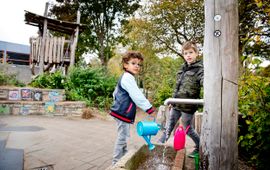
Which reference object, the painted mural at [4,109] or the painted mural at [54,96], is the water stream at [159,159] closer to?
the painted mural at [54,96]

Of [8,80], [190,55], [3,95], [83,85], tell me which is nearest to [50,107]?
[3,95]

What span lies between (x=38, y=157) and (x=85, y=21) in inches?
629

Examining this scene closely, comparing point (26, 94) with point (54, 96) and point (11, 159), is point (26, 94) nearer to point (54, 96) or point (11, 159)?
point (54, 96)

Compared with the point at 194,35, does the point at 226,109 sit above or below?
below

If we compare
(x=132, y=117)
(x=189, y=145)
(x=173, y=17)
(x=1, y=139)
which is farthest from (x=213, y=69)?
(x=173, y=17)

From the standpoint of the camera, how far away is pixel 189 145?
3568mm

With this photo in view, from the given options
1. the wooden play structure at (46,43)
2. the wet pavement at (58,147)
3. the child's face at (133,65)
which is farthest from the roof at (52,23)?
the child's face at (133,65)

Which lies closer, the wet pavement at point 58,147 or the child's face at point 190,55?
the child's face at point 190,55

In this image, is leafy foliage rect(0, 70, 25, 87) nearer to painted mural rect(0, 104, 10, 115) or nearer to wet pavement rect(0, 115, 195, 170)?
painted mural rect(0, 104, 10, 115)

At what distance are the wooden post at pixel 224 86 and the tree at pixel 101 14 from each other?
15910 millimetres

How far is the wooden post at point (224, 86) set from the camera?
1613mm

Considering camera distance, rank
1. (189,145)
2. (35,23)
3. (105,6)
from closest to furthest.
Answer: (189,145), (35,23), (105,6)

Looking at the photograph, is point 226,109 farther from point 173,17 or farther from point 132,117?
point 173,17

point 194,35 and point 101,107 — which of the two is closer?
point 101,107
